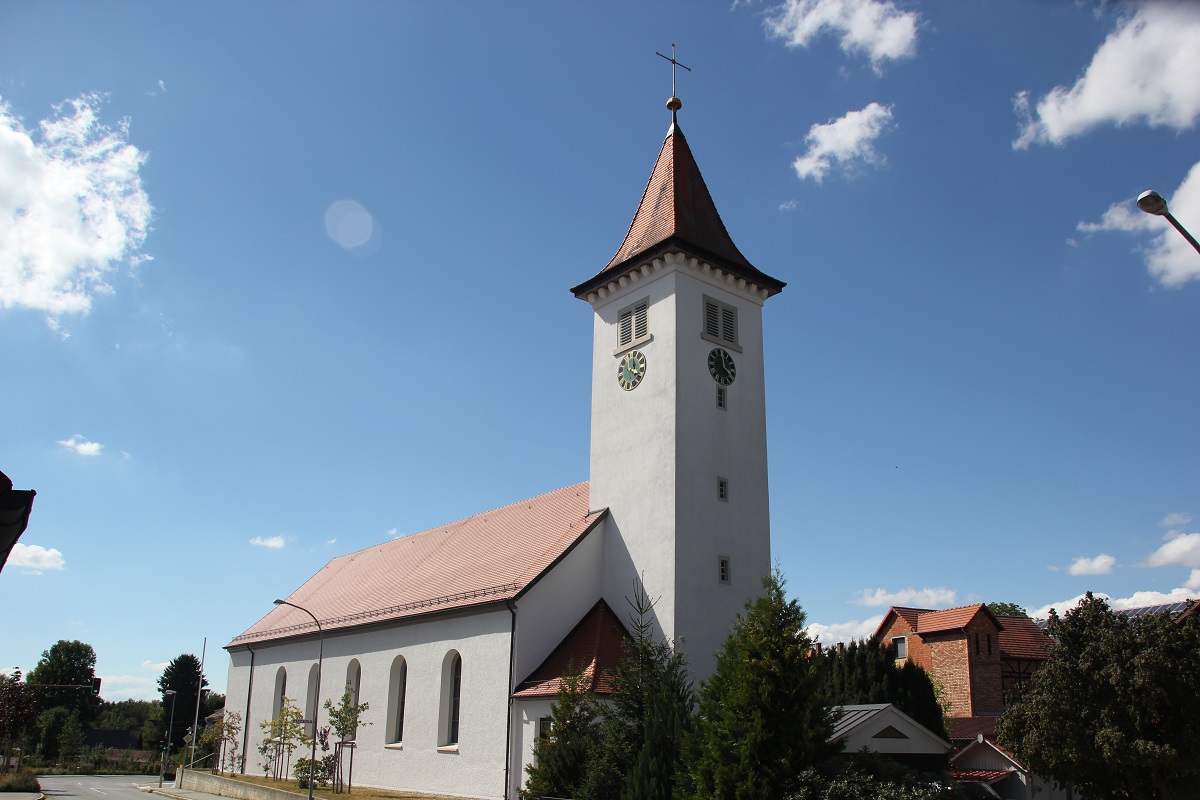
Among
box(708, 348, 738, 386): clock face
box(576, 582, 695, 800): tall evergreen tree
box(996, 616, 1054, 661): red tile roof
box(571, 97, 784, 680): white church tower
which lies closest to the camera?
box(576, 582, 695, 800): tall evergreen tree

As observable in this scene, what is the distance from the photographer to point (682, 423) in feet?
82.9

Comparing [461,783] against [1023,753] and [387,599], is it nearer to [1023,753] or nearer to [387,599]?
[387,599]

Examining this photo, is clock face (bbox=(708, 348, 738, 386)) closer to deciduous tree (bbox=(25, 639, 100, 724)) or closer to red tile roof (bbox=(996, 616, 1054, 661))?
red tile roof (bbox=(996, 616, 1054, 661))

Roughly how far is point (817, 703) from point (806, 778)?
1.41m

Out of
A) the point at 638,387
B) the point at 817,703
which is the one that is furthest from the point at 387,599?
the point at 817,703

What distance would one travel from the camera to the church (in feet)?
79.9

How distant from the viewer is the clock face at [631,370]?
26875 mm

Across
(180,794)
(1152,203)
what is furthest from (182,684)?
(1152,203)

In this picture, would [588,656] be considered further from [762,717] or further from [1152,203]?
[1152,203]

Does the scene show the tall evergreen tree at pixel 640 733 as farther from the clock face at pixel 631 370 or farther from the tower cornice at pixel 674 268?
the tower cornice at pixel 674 268

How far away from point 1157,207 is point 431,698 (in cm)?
2320

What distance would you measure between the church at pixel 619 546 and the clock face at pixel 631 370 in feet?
0.20

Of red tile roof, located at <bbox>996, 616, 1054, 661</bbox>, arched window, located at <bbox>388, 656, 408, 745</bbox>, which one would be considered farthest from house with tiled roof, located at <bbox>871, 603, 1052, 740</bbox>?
arched window, located at <bbox>388, 656, 408, 745</bbox>

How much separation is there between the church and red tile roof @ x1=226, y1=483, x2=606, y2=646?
0.13 m
